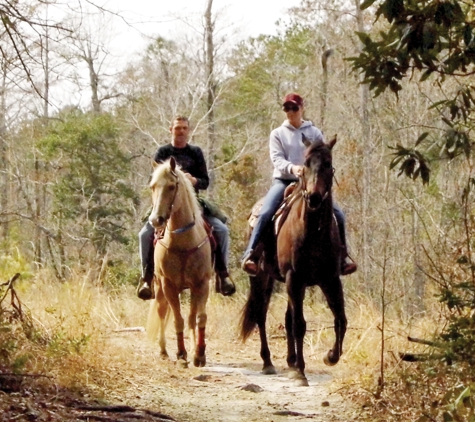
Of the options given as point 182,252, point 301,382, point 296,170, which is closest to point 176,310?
point 182,252

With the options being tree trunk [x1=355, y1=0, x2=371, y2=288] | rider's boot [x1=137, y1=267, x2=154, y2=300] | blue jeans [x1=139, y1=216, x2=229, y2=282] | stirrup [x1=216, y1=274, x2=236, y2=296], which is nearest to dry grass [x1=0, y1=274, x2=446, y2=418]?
rider's boot [x1=137, y1=267, x2=154, y2=300]

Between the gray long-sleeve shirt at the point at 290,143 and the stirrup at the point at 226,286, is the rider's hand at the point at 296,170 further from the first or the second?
the stirrup at the point at 226,286

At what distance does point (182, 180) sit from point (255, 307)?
207 cm

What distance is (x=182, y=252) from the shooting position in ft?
29.3

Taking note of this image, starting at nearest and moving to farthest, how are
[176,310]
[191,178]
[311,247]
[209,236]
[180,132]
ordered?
[311,247], [176,310], [191,178], [209,236], [180,132]

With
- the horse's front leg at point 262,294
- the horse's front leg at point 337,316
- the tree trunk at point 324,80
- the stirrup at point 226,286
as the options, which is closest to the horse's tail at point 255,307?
the horse's front leg at point 262,294

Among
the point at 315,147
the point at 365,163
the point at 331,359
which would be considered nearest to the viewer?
the point at 315,147

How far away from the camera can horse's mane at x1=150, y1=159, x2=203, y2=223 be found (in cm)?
851

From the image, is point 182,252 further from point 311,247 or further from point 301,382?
point 301,382

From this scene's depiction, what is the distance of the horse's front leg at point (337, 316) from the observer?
8.11m

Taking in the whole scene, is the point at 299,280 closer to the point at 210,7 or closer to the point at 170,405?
the point at 170,405

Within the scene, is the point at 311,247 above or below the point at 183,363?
above

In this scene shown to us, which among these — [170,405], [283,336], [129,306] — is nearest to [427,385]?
[170,405]

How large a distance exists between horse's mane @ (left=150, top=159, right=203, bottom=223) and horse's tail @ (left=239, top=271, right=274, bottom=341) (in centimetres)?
119
